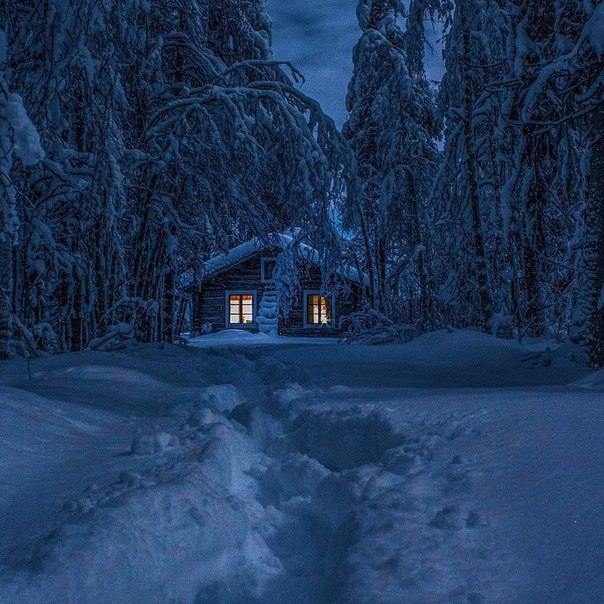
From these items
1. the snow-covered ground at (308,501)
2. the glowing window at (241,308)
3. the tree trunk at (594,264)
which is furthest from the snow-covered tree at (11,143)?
the glowing window at (241,308)

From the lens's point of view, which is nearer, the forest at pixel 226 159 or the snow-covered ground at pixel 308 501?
the snow-covered ground at pixel 308 501

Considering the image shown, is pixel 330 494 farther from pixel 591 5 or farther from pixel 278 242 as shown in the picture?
pixel 278 242

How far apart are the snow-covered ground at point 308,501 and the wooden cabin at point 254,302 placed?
2216 centimetres

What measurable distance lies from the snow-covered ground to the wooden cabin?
22160mm

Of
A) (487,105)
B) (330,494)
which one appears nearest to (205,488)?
(330,494)

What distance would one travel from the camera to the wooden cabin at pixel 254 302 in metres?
26.9

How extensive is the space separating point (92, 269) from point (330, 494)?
21.0 ft

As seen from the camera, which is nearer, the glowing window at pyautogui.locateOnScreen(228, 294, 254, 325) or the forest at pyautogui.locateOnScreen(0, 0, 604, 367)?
the forest at pyautogui.locateOnScreen(0, 0, 604, 367)

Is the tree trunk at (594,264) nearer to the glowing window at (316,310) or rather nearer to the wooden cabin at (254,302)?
the wooden cabin at (254,302)

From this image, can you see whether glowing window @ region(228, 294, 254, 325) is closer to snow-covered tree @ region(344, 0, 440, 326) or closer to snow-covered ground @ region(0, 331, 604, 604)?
snow-covered tree @ region(344, 0, 440, 326)

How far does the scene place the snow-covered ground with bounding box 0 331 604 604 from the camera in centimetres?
179

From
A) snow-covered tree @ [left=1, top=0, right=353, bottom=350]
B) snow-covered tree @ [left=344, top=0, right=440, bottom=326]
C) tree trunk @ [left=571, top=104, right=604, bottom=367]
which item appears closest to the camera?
tree trunk @ [left=571, top=104, right=604, bottom=367]

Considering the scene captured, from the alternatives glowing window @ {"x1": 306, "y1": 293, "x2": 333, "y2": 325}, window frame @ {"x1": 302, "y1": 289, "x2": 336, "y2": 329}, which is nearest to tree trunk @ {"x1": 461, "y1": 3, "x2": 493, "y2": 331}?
window frame @ {"x1": 302, "y1": 289, "x2": 336, "y2": 329}

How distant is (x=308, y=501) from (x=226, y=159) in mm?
7042
